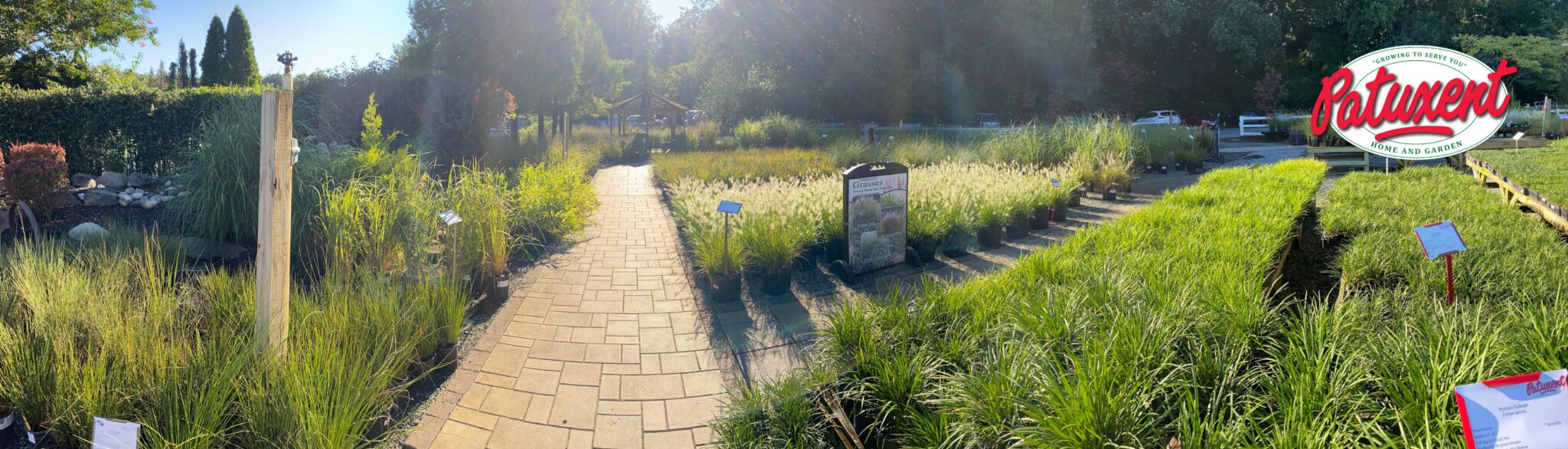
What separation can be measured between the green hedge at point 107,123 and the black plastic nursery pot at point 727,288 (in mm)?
7404

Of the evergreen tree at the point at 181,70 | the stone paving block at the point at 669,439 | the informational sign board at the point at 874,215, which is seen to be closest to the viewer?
the stone paving block at the point at 669,439

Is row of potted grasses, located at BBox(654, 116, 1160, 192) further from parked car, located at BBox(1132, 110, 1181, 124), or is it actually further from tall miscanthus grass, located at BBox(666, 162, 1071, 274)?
parked car, located at BBox(1132, 110, 1181, 124)

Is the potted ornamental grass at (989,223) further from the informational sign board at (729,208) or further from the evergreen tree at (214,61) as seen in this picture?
the evergreen tree at (214,61)

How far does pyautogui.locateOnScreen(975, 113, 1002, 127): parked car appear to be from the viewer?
91.1 ft

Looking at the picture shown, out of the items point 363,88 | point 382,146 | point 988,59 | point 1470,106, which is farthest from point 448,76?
point 988,59

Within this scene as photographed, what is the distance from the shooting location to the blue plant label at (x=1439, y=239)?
2.66 m

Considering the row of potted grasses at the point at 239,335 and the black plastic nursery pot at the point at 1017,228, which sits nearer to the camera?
the row of potted grasses at the point at 239,335

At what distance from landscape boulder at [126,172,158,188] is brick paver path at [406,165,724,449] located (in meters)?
6.12

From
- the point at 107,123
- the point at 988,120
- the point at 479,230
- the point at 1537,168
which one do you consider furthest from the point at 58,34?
the point at 988,120

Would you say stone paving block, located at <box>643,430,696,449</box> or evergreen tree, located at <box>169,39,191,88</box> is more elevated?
evergreen tree, located at <box>169,39,191,88</box>

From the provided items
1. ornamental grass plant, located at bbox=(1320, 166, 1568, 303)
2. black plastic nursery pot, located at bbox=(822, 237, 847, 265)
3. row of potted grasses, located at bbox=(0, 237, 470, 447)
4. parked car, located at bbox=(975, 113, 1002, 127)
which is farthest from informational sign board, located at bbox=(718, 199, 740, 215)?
parked car, located at bbox=(975, 113, 1002, 127)

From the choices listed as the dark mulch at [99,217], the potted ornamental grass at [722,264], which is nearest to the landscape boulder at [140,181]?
the dark mulch at [99,217]

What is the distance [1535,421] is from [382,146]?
796cm

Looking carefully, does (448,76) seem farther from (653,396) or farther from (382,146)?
(653,396)
